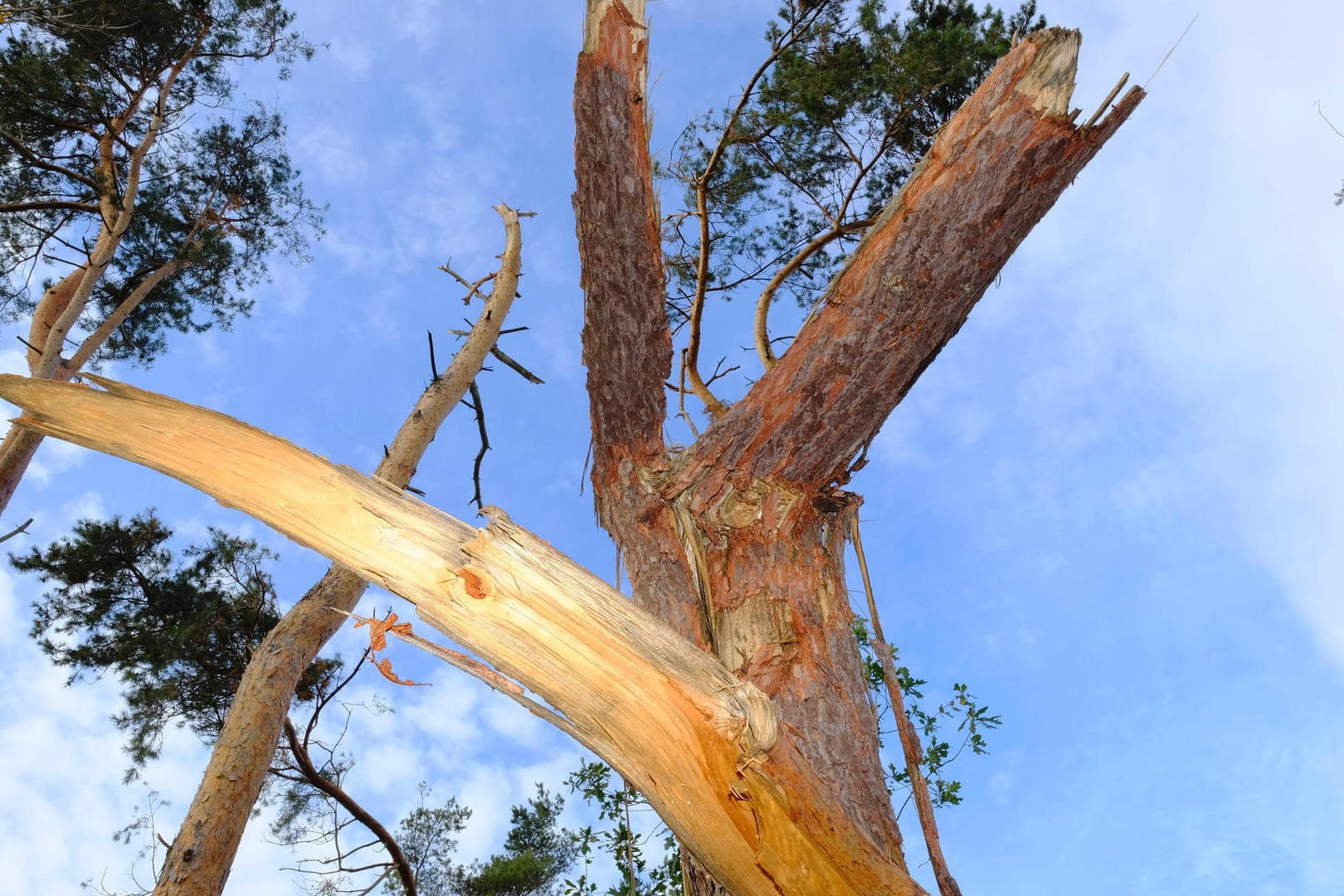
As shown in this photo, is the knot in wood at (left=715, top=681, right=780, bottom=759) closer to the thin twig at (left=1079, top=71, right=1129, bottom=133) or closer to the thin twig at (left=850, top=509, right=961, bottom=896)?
the thin twig at (left=850, top=509, right=961, bottom=896)

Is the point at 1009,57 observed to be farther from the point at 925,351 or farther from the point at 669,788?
the point at 669,788

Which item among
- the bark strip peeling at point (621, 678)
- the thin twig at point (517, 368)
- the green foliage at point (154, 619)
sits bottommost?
the bark strip peeling at point (621, 678)

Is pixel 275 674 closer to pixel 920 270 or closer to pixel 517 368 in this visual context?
pixel 517 368

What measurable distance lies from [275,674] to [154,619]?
242 cm

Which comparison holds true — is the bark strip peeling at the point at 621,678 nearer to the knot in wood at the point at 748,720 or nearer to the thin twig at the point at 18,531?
the knot in wood at the point at 748,720

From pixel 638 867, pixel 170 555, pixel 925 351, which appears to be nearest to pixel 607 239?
pixel 925 351

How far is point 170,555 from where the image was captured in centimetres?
644

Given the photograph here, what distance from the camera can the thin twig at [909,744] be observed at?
234 cm

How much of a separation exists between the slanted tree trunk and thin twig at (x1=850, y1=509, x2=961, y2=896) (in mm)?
134

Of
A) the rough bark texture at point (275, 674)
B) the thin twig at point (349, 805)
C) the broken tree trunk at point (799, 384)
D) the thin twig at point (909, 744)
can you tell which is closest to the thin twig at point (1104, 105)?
the broken tree trunk at point (799, 384)

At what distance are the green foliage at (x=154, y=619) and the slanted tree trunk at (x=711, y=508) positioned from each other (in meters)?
4.23

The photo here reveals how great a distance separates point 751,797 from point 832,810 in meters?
0.24

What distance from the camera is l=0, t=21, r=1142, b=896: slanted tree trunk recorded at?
1852 millimetres

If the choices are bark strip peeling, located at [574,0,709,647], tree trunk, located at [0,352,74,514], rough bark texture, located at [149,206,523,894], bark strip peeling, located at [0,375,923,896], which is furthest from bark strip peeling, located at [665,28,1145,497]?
tree trunk, located at [0,352,74,514]
